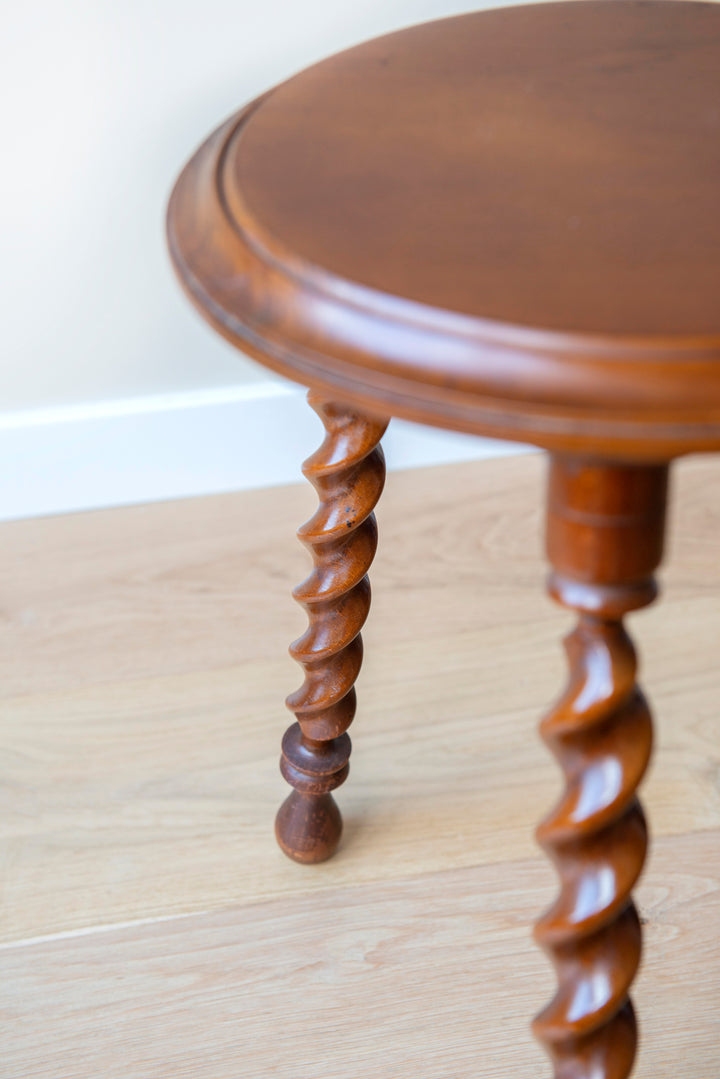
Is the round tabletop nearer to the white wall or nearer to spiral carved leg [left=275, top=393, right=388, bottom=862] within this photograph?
spiral carved leg [left=275, top=393, right=388, bottom=862]

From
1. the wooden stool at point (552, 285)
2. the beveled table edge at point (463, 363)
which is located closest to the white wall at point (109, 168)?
the wooden stool at point (552, 285)

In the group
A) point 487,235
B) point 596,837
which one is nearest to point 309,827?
point 596,837

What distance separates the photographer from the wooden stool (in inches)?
13.6

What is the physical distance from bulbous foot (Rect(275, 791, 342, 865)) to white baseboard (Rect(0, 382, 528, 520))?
0.43 meters

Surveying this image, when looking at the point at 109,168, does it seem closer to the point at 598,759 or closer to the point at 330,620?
the point at 330,620

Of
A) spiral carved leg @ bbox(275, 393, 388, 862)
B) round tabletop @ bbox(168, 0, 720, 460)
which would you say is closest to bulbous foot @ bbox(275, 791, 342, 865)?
spiral carved leg @ bbox(275, 393, 388, 862)

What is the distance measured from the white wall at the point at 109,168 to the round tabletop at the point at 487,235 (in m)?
0.39

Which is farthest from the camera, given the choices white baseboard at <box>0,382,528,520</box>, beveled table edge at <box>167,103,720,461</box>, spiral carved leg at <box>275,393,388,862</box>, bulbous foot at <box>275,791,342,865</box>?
white baseboard at <box>0,382,528,520</box>

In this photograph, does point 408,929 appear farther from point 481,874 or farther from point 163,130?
point 163,130

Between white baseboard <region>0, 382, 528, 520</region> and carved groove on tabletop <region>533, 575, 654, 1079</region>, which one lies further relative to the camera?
white baseboard <region>0, 382, 528, 520</region>

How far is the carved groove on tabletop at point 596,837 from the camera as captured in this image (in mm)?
426

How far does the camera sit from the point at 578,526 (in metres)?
0.40

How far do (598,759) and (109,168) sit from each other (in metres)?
0.71

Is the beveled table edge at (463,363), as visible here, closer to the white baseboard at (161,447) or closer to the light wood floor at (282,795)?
the light wood floor at (282,795)
